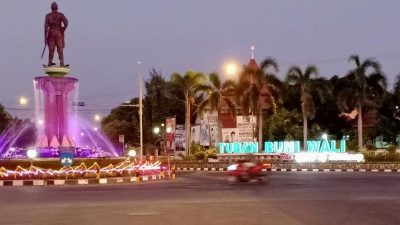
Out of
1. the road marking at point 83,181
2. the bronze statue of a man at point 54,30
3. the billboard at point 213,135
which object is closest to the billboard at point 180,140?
the billboard at point 213,135

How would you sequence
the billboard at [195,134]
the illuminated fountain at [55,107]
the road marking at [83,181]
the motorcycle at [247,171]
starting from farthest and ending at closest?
the billboard at [195,134], the illuminated fountain at [55,107], the road marking at [83,181], the motorcycle at [247,171]

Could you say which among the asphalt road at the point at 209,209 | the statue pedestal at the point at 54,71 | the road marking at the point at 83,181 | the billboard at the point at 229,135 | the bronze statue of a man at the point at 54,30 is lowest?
the road marking at the point at 83,181

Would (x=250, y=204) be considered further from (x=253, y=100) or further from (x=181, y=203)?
(x=253, y=100)

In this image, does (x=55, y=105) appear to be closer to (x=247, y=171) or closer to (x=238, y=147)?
(x=247, y=171)

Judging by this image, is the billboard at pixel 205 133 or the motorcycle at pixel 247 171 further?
the billboard at pixel 205 133

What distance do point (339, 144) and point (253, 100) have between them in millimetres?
9187

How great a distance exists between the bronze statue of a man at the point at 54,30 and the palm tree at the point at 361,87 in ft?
91.4

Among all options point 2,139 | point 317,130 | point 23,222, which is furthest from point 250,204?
point 2,139

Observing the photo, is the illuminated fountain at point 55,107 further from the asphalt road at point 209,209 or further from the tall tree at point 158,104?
the tall tree at point 158,104

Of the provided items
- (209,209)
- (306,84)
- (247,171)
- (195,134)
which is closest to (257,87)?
(306,84)

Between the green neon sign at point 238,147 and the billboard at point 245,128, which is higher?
the billboard at point 245,128

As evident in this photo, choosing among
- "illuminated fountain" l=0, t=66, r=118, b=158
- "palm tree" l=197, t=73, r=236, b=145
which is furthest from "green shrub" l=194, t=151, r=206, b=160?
"illuminated fountain" l=0, t=66, r=118, b=158

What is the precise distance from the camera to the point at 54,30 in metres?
44.8

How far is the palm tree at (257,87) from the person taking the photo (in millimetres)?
61656
